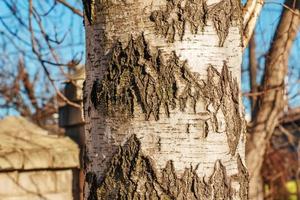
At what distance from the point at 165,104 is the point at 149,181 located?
20 centimetres

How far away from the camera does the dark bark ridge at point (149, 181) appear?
4.49 ft

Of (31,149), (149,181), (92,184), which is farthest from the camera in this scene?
(31,149)

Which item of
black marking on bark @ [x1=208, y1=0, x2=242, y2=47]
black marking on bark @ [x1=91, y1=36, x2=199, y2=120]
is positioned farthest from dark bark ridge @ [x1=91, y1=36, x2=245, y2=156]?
black marking on bark @ [x1=208, y1=0, x2=242, y2=47]

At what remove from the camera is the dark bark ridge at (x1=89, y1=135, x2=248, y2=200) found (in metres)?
1.37

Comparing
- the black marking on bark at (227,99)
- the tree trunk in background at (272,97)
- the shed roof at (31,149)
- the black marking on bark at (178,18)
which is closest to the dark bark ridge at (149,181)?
the black marking on bark at (227,99)

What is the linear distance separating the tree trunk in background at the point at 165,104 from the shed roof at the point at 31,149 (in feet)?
9.00

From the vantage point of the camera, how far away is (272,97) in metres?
4.32

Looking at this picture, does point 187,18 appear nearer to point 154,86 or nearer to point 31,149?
A: point 154,86

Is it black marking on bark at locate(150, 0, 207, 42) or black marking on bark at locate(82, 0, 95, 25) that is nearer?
black marking on bark at locate(150, 0, 207, 42)

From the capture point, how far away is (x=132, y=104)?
1.40 meters

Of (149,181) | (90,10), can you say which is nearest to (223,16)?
(90,10)

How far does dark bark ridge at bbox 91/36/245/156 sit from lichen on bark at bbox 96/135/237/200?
0.10m

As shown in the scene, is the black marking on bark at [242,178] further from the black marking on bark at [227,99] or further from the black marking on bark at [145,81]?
the black marking on bark at [145,81]

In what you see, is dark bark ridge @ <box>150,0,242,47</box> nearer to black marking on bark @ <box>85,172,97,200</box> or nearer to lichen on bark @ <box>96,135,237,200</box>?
lichen on bark @ <box>96,135,237,200</box>
